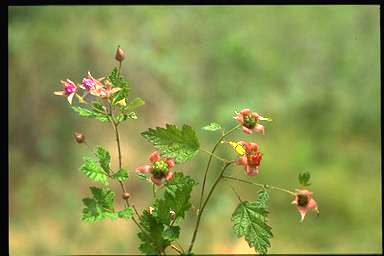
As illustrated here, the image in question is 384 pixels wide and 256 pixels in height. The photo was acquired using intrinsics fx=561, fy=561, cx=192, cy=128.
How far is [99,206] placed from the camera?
2.21 feet

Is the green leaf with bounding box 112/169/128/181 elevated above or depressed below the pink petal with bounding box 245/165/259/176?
below

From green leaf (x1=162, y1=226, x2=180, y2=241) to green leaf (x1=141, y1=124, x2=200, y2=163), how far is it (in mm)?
87

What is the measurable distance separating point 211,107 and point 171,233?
2.38m

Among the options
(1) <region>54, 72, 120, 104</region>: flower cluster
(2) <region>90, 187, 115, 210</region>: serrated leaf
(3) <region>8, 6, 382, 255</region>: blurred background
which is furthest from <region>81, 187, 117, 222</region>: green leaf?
(3) <region>8, 6, 382, 255</region>: blurred background

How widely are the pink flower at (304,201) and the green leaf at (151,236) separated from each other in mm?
169

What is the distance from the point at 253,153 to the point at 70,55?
245 centimetres

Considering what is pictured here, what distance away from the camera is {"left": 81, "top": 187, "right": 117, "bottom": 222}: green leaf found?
0.66 m

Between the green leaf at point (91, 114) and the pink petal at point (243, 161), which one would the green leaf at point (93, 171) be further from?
the pink petal at point (243, 161)

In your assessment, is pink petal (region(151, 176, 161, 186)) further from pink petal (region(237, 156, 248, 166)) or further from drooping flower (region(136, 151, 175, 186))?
pink petal (region(237, 156, 248, 166))

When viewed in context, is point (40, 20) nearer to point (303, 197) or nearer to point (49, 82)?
point (49, 82)

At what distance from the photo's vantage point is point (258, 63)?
10.6 feet

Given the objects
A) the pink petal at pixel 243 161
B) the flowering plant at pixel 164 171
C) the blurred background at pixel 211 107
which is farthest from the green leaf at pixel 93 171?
the blurred background at pixel 211 107

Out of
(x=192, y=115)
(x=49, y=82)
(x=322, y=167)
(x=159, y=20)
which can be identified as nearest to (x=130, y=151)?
(x=192, y=115)

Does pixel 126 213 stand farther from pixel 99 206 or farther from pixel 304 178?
pixel 304 178
